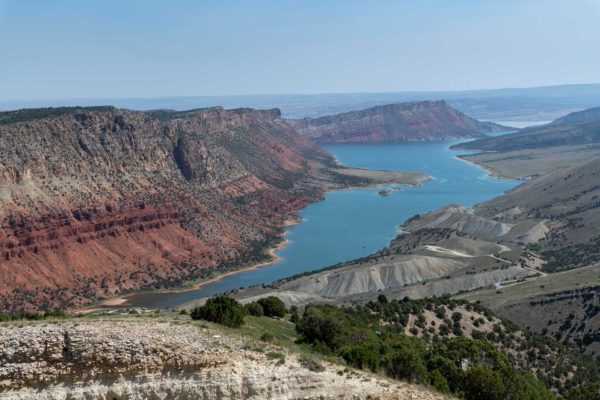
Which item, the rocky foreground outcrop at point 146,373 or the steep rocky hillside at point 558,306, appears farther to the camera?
the steep rocky hillside at point 558,306

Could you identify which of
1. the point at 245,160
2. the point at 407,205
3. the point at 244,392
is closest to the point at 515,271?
the point at 244,392

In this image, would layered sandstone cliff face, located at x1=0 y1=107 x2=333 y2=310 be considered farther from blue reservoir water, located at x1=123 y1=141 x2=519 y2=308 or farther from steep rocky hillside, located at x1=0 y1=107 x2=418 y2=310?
blue reservoir water, located at x1=123 y1=141 x2=519 y2=308

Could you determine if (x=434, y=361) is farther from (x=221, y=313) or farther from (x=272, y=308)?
(x=272, y=308)

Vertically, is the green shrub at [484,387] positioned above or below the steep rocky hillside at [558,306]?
above

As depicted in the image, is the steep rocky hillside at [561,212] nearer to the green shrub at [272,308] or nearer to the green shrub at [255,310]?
the green shrub at [272,308]

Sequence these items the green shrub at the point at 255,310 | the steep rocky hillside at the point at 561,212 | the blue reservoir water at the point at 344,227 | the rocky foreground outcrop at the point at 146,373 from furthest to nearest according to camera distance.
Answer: the steep rocky hillside at the point at 561,212 < the blue reservoir water at the point at 344,227 < the green shrub at the point at 255,310 < the rocky foreground outcrop at the point at 146,373

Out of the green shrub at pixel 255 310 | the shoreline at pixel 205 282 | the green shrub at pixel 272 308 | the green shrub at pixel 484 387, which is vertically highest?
the green shrub at pixel 484 387

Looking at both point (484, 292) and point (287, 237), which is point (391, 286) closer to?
point (484, 292)

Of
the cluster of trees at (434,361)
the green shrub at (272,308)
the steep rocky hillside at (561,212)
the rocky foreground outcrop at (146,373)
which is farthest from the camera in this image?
the steep rocky hillside at (561,212)

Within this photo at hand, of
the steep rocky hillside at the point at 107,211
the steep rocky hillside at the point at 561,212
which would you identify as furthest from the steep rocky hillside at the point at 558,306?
the steep rocky hillside at the point at 107,211
